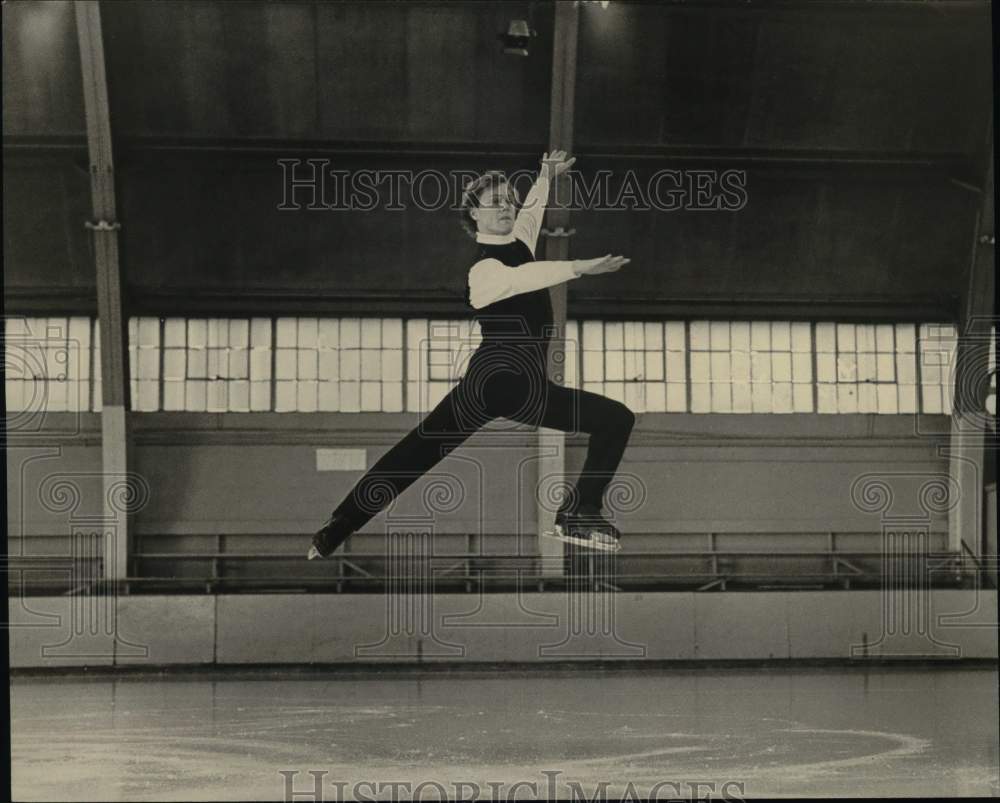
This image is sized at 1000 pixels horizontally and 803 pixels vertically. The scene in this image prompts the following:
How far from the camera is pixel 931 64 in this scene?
22875 mm

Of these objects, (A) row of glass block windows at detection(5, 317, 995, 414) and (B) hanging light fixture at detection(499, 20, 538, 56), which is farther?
(A) row of glass block windows at detection(5, 317, 995, 414)

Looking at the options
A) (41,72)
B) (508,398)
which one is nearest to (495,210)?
(508,398)

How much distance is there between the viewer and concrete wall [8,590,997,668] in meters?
24.5

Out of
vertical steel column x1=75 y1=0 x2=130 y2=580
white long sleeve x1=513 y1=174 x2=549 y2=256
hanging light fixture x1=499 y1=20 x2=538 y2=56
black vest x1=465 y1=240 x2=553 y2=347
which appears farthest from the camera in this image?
Result: vertical steel column x1=75 y1=0 x2=130 y2=580

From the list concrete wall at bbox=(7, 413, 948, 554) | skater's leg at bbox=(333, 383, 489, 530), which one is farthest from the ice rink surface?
concrete wall at bbox=(7, 413, 948, 554)

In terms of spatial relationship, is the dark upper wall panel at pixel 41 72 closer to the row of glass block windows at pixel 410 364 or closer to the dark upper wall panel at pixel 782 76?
the row of glass block windows at pixel 410 364

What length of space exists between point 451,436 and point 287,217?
16194 mm

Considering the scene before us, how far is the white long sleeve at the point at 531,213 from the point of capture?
29.6 feet

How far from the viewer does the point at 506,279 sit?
8711mm

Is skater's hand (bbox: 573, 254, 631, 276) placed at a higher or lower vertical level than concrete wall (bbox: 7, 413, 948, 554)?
higher

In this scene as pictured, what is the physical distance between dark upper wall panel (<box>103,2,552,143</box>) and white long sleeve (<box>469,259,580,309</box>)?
14473 millimetres

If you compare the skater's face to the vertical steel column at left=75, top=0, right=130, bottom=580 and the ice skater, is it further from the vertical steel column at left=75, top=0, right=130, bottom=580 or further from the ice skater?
the vertical steel column at left=75, top=0, right=130, bottom=580

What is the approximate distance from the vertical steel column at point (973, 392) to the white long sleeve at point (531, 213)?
607 inches

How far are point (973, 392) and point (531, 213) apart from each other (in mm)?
17319
